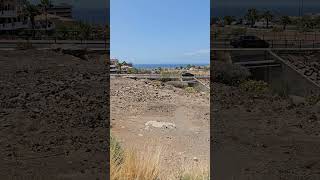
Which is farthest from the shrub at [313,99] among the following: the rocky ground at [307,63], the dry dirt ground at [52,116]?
the dry dirt ground at [52,116]

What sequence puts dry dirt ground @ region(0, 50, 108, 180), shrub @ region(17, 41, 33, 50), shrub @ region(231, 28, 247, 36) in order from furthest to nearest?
shrub @ region(231, 28, 247, 36) < shrub @ region(17, 41, 33, 50) < dry dirt ground @ region(0, 50, 108, 180)

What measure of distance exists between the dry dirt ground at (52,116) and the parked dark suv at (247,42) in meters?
2.50

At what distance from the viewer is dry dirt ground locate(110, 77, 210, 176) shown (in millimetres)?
7418

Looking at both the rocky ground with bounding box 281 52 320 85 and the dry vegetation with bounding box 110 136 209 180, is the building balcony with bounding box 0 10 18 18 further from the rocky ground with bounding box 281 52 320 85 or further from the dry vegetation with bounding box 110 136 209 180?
the rocky ground with bounding box 281 52 320 85

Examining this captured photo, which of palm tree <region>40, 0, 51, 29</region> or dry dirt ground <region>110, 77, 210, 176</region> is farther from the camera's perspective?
palm tree <region>40, 0, 51, 29</region>

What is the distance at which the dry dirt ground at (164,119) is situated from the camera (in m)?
7.42

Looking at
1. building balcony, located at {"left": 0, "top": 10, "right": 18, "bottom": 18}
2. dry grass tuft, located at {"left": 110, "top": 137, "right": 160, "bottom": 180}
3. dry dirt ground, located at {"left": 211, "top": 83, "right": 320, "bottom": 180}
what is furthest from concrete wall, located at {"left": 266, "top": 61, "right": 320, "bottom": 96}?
building balcony, located at {"left": 0, "top": 10, "right": 18, "bottom": 18}

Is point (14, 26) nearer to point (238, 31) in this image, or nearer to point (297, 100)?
point (238, 31)

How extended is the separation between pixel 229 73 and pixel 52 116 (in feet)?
11.2

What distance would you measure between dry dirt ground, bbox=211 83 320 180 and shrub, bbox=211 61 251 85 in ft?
0.70

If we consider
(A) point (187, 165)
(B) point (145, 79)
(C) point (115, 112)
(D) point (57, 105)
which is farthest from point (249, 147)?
(B) point (145, 79)

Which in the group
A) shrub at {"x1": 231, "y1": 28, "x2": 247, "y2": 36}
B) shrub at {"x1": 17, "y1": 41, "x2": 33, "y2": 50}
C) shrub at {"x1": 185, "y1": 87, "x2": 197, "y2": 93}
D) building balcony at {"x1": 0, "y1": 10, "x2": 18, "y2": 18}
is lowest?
shrub at {"x1": 185, "y1": 87, "x2": 197, "y2": 93}

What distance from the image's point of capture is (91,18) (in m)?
7.38

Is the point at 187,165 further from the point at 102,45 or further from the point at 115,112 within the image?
the point at 115,112
